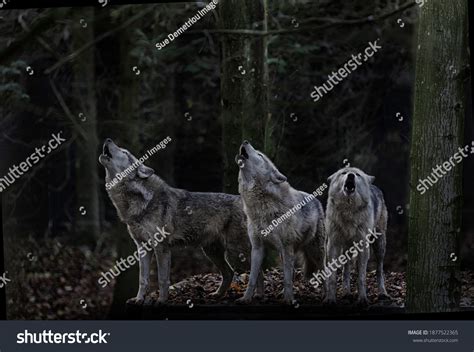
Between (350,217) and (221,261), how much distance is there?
1.23 m

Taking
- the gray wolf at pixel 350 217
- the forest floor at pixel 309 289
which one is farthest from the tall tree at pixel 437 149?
the gray wolf at pixel 350 217

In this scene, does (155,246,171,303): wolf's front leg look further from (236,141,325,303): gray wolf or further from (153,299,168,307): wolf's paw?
(236,141,325,303): gray wolf

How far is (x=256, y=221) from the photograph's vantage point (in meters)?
7.91

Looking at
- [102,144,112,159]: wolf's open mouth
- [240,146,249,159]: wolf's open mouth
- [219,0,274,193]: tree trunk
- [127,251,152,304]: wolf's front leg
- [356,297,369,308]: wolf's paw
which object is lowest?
[356,297,369,308]: wolf's paw

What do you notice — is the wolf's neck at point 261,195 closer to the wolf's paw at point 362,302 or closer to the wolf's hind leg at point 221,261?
the wolf's hind leg at point 221,261

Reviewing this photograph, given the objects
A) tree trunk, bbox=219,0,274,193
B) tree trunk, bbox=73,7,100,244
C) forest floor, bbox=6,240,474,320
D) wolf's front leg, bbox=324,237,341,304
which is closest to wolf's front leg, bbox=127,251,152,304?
forest floor, bbox=6,240,474,320

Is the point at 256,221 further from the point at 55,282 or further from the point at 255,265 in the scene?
the point at 55,282

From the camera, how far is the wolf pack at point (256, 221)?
25.6 feet

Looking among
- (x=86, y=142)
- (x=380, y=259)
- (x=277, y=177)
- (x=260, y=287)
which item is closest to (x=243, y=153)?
(x=277, y=177)

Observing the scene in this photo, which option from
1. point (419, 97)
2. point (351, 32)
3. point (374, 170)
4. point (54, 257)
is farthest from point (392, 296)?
point (54, 257)

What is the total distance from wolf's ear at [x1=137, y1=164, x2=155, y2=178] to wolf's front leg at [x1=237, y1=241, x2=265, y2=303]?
3.65ft

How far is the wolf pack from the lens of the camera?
25.6 feet

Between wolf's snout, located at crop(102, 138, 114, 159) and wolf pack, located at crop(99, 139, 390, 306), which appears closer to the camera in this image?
wolf pack, located at crop(99, 139, 390, 306)

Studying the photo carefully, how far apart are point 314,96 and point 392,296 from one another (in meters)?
1.87
